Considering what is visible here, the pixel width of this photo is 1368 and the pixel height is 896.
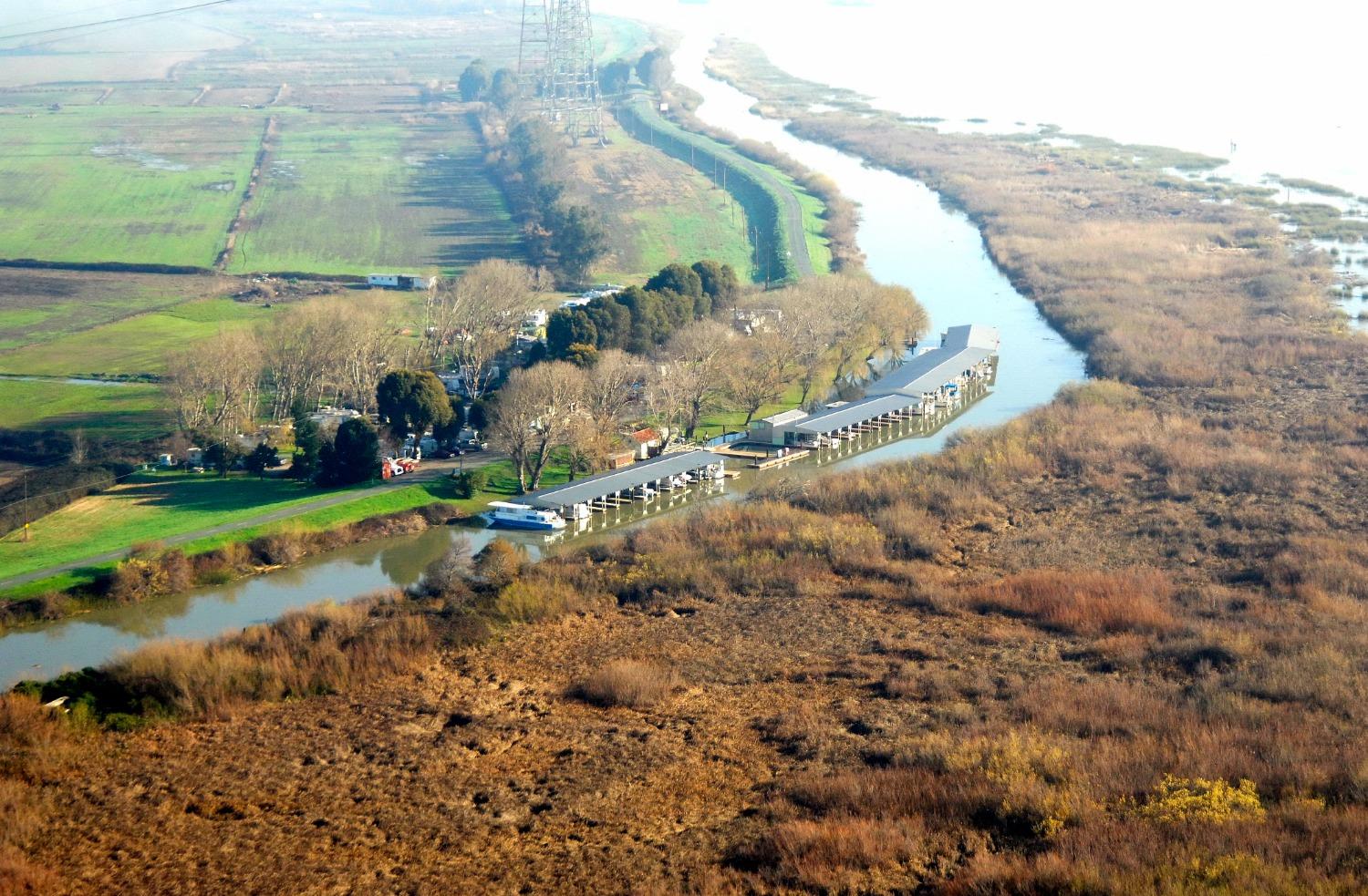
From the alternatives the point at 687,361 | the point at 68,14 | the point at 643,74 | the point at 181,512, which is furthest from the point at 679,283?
the point at 68,14

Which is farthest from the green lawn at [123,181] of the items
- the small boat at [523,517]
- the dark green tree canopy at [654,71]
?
the dark green tree canopy at [654,71]

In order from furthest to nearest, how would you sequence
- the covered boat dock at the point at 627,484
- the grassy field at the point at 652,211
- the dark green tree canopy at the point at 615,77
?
the dark green tree canopy at the point at 615,77, the grassy field at the point at 652,211, the covered boat dock at the point at 627,484

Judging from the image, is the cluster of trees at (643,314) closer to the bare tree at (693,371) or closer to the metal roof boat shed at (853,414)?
the bare tree at (693,371)

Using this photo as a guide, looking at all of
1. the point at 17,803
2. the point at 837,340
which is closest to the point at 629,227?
the point at 837,340

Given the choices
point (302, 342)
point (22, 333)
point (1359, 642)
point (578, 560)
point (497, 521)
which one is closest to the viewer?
point (1359, 642)

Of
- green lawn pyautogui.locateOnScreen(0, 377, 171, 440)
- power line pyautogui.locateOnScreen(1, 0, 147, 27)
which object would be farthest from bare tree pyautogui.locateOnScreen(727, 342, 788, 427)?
power line pyautogui.locateOnScreen(1, 0, 147, 27)

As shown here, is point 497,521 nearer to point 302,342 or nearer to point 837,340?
point 302,342
